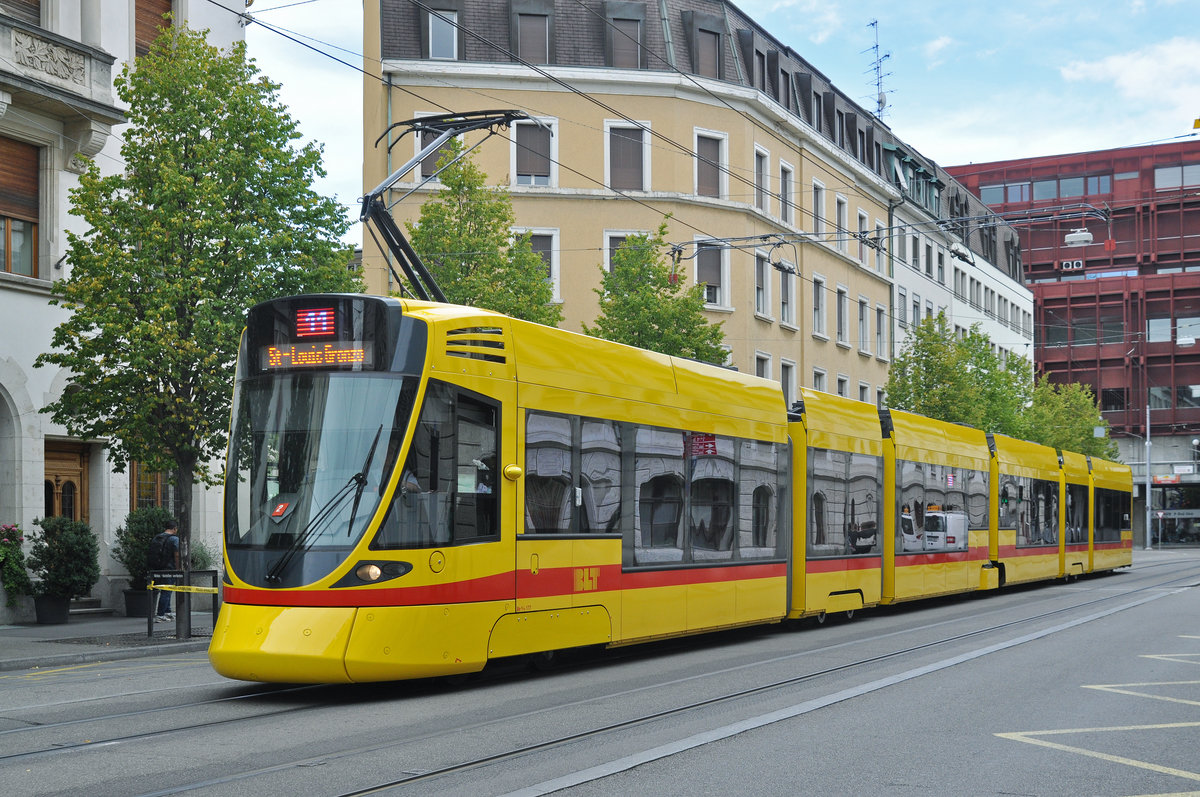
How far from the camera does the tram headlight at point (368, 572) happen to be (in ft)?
34.0

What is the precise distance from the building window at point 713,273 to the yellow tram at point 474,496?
22.7 metres

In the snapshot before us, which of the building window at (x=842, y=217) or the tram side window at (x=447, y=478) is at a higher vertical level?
the building window at (x=842, y=217)

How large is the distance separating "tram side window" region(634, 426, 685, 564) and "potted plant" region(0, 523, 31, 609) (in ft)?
35.8

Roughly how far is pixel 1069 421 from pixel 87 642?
58.7 metres

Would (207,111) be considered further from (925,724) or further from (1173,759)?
(1173,759)

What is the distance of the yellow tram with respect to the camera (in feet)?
34.3

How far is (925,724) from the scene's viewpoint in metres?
9.43

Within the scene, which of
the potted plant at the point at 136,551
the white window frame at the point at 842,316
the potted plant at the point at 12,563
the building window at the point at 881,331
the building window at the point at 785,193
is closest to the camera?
the potted plant at the point at 12,563

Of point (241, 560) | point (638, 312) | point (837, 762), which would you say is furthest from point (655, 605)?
point (638, 312)

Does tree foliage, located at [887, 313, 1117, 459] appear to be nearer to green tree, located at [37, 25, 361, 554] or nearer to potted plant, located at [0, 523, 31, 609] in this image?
green tree, located at [37, 25, 361, 554]

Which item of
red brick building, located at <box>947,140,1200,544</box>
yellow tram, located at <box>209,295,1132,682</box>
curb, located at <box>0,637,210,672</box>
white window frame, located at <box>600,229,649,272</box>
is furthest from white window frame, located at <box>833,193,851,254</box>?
curb, located at <box>0,637,210,672</box>

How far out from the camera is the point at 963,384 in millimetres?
46125

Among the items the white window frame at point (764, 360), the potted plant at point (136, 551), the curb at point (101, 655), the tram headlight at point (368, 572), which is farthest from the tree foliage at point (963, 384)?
the tram headlight at point (368, 572)

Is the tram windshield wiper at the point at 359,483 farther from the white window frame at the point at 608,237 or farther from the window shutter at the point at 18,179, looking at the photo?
the white window frame at the point at 608,237
